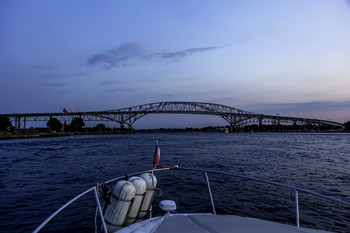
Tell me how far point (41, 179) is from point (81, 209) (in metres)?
6.58

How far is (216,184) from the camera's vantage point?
10.6 m

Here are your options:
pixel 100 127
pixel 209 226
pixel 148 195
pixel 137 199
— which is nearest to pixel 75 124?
pixel 100 127

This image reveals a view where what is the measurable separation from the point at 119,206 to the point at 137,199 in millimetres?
328

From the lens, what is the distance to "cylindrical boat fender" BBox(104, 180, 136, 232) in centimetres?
364

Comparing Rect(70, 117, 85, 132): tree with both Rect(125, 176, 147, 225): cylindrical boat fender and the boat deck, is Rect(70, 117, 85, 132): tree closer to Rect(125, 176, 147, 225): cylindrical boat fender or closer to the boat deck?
Rect(125, 176, 147, 225): cylindrical boat fender

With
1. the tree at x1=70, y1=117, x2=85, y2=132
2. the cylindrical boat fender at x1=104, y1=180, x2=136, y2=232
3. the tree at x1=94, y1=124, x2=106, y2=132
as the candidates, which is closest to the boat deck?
the cylindrical boat fender at x1=104, y1=180, x2=136, y2=232

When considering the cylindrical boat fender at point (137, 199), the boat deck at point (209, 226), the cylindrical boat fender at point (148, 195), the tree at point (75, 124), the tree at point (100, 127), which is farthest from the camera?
the tree at point (100, 127)

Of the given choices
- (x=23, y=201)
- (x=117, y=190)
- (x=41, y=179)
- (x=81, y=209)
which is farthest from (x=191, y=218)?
(x=41, y=179)

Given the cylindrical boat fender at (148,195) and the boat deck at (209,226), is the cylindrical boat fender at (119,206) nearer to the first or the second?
the cylindrical boat fender at (148,195)

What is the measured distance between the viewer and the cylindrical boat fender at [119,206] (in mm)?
3643

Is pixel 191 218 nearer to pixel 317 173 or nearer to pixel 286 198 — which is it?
pixel 286 198

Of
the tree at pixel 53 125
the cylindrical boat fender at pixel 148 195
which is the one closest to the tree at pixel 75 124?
the tree at pixel 53 125

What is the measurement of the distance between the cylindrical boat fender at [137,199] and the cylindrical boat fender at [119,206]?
11 cm

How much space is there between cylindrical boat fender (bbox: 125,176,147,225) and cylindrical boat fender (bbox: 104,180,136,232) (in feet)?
0.35
